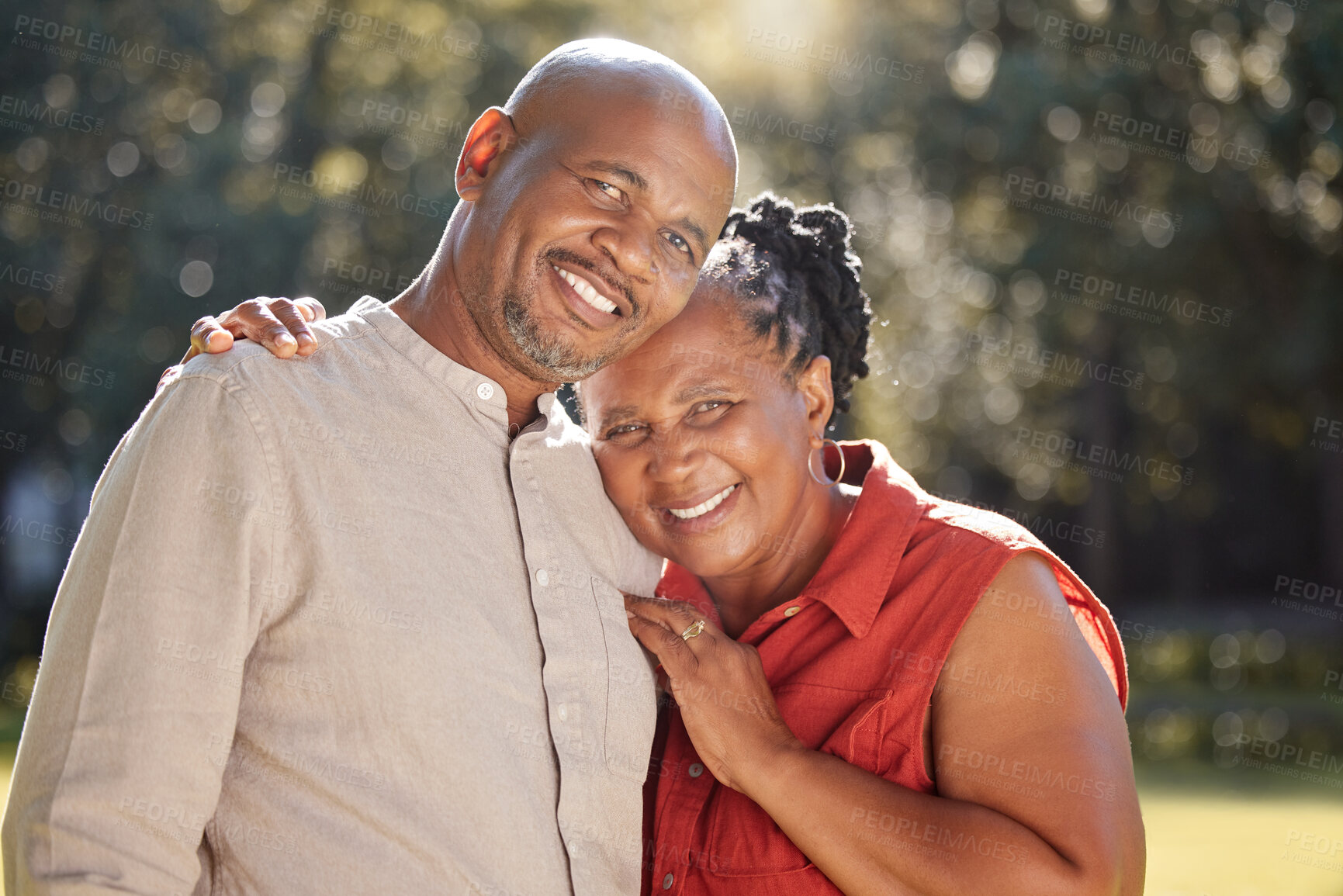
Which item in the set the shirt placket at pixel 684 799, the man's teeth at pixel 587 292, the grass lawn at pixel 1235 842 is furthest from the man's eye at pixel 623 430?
the grass lawn at pixel 1235 842

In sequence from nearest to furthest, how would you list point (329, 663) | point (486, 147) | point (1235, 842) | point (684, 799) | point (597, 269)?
1. point (329, 663)
2. point (597, 269)
3. point (486, 147)
4. point (684, 799)
5. point (1235, 842)

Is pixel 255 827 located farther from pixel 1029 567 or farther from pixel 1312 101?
pixel 1312 101

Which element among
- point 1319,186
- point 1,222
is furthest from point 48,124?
point 1319,186

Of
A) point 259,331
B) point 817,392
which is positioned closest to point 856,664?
point 817,392

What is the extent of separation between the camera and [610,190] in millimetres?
2857

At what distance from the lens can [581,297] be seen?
2832mm

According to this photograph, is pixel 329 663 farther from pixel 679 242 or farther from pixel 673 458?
pixel 679 242

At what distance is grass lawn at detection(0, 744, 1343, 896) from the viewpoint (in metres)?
7.27

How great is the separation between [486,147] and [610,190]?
1.21ft

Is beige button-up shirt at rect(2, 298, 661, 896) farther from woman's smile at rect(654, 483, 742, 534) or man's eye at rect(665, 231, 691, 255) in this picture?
man's eye at rect(665, 231, 691, 255)

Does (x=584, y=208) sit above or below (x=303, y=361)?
above

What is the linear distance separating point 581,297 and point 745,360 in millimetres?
620

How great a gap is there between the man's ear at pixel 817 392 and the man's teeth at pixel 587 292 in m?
0.80

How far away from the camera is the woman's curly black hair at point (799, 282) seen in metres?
3.38
